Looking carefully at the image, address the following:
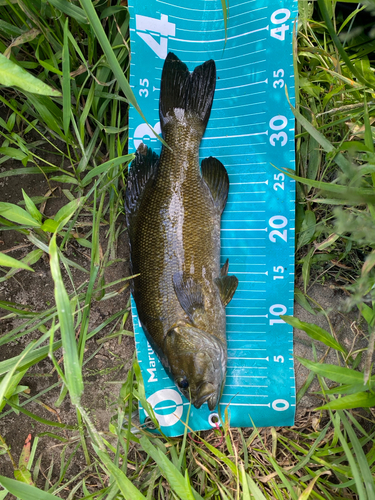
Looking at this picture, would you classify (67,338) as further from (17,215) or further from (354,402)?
(354,402)

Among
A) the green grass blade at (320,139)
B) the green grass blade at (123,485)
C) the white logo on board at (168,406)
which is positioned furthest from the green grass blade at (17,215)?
the green grass blade at (320,139)

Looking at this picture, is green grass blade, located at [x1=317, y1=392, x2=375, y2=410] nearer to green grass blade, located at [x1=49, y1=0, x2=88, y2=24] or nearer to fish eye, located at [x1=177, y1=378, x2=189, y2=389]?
fish eye, located at [x1=177, y1=378, x2=189, y2=389]

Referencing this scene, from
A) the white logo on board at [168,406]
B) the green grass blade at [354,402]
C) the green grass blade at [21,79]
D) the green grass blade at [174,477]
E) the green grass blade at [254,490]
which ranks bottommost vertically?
the green grass blade at [254,490]

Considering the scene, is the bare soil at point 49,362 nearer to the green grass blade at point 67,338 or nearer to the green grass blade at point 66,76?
the green grass blade at point 66,76

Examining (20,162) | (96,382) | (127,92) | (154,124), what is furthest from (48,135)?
(96,382)

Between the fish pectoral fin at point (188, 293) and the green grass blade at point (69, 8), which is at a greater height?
the green grass blade at point (69, 8)

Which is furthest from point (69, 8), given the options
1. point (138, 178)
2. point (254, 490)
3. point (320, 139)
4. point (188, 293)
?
point (254, 490)
